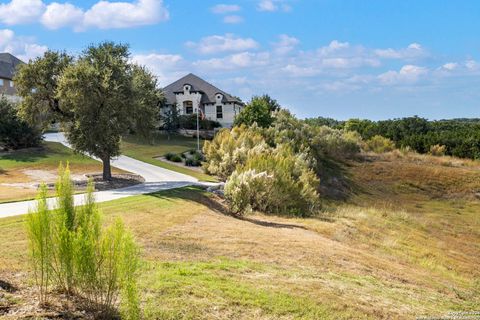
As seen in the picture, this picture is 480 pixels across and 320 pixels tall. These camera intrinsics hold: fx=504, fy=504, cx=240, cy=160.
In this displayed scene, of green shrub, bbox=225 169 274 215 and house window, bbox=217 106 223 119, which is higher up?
house window, bbox=217 106 223 119

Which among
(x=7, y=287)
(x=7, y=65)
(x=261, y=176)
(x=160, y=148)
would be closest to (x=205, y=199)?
(x=261, y=176)

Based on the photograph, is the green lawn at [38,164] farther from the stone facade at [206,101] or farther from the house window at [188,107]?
the house window at [188,107]

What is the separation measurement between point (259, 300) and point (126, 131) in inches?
888

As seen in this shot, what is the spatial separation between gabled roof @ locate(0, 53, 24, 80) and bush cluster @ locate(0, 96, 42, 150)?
75.9ft

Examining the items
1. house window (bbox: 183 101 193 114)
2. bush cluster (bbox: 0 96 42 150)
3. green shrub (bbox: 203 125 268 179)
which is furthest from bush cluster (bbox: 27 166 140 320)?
house window (bbox: 183 101 193 114)

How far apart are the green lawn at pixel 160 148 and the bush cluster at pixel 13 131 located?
8.86 meters

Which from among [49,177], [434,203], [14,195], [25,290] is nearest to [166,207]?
[14,195]

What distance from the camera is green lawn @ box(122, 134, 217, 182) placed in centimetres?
3978

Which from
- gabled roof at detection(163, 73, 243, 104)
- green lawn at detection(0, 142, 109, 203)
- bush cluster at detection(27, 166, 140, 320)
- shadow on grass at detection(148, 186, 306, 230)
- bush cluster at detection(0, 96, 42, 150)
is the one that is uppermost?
gabled roof at detection(163, 73, 243, 104)

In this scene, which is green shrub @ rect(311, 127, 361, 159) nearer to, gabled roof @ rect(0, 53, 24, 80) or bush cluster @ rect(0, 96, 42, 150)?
bush cluster @ rect(0, 96, 42, 150)

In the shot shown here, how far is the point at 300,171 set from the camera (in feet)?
88.7

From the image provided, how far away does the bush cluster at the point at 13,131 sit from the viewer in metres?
42.3

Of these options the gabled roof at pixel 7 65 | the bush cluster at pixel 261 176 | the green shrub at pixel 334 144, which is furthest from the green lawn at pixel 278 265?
the gabled roof at pixel 7 65

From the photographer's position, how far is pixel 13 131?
141ft
